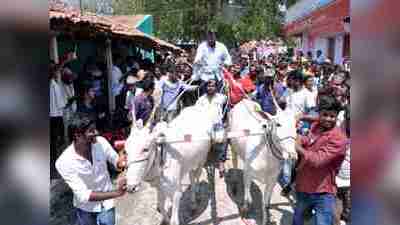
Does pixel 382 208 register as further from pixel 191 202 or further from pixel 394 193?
pixel 191 202

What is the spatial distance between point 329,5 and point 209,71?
8.56 metres

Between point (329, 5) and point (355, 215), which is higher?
point (329, 5)

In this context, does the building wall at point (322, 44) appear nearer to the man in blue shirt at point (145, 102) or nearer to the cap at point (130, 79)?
the cap at point (130, 79)

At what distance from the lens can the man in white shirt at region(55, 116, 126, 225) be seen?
312 cm

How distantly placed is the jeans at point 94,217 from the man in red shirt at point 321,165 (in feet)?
5.11

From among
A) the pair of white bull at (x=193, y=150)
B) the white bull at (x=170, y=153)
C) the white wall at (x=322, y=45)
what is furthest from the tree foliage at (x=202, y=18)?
the white bull at (x=170, y=153)

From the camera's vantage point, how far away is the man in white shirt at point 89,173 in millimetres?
3115

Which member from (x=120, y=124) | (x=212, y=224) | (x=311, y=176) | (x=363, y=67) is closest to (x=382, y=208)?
(x=363, y=67)

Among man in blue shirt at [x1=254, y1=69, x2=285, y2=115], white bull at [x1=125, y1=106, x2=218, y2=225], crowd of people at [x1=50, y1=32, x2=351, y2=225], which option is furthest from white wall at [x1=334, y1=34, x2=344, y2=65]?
white bull at [x1=125, y1=106, x2=218, y2=225]

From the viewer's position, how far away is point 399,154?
3.40 ft

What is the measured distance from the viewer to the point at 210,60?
6.80 m

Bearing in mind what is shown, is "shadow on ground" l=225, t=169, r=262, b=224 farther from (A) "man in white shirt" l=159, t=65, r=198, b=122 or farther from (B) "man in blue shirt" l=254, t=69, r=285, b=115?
(A) "man in white shirt" l=159, t=65, r=198, b=122

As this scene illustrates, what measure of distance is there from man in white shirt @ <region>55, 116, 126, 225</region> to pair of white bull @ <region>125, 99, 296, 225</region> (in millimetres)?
391

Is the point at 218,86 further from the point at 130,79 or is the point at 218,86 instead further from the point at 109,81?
the point at 109,81
